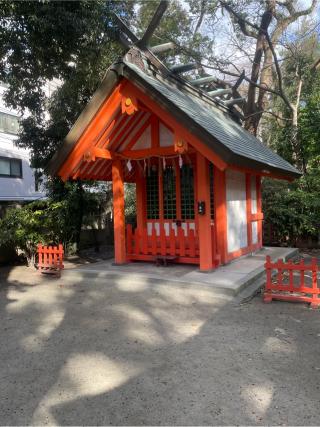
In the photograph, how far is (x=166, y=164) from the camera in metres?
9.23

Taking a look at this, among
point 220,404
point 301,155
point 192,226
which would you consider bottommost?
point 220,404

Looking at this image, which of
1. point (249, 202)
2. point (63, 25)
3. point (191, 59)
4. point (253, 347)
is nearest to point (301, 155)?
point (249, 202)

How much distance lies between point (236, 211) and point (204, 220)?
2096 mm

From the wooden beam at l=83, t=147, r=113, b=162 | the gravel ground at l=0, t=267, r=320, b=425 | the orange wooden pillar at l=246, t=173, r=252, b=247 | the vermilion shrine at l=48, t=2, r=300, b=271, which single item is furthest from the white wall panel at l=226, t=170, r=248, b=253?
the wooden beam at l=83, t=147, r=113, b=162

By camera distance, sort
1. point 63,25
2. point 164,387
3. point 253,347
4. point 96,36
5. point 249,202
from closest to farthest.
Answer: point 164,387
point 253,347
point 63,25
point 96,36
point 249,202

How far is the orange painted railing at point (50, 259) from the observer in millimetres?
8539

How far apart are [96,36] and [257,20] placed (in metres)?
11.6

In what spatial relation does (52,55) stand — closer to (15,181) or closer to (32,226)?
(32,226)

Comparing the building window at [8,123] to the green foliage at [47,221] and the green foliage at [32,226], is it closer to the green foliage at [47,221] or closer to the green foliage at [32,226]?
the green foliage at [47,221]

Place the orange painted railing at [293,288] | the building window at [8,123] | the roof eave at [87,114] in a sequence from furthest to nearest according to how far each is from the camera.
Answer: the building window at [8,123] → the roof eave at [87,114] → the orange painted railing at [293,288]

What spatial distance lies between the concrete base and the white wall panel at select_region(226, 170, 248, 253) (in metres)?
0.55

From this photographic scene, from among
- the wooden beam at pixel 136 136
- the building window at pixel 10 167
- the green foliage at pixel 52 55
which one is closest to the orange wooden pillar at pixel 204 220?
the wooden beam at pixel 136 136

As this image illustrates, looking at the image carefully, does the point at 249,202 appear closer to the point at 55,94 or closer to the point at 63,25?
the point at 63,25

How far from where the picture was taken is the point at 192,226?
8.91 metres
